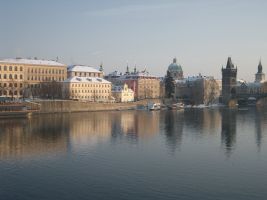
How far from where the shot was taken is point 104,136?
40.1 m

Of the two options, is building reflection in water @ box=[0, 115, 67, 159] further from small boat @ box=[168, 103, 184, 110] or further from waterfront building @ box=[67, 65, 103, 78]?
small boat @ box=[168, 103, 184, 110]

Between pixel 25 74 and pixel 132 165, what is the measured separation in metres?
63.3

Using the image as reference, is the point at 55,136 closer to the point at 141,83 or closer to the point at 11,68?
the point at 11,68

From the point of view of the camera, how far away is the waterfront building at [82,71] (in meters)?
96.8

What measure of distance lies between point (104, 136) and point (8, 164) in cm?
1421

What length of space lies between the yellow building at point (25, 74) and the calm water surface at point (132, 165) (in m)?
40.4

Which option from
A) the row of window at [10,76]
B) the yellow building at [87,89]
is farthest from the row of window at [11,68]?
the yellow building at [87,89]

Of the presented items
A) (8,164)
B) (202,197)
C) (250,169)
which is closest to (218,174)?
(250,169)

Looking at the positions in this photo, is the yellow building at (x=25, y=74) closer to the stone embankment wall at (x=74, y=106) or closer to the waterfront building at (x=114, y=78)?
the stone embankment wall at (x=74, y=106)

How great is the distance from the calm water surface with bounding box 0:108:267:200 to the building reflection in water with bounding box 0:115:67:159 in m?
0.07

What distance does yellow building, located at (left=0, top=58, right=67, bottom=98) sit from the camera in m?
81.6

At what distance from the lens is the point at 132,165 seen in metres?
26.4

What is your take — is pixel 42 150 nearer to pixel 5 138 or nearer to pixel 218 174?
pixel 5 138

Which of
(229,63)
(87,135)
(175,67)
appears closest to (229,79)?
(229,63)
